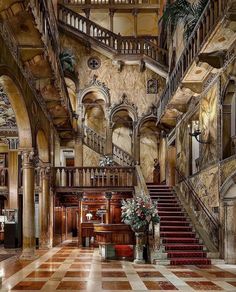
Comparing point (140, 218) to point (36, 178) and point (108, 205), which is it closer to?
point (108, 205)

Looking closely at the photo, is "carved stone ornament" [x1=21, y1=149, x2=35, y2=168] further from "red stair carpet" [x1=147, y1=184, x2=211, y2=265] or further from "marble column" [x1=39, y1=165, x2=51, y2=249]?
"red stair carpet" [x1=147, y1=184, x2=211, y2=265]

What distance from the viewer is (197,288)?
9594 millimetres

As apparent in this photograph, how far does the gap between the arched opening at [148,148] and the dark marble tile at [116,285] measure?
55.2 ft

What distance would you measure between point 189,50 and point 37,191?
10217mm

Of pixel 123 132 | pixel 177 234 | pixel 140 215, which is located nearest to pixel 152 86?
pixel 123 132

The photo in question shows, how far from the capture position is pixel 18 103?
560 inches

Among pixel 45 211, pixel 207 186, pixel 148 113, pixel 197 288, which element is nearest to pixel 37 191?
pixel 45 211

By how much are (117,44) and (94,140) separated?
5.03 m

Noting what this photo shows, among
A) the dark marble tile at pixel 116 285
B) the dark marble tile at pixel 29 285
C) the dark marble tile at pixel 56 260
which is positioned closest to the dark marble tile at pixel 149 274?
the dark marble tile at pixel 116 285

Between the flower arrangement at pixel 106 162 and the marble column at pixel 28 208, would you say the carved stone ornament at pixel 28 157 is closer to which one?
the marble column at pixel 28 208

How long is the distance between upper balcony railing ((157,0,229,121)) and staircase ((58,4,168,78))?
6.48m

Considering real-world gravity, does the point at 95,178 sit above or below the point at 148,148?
below

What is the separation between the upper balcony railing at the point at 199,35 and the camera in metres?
11.7

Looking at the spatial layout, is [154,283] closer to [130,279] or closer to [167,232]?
[130,279]
